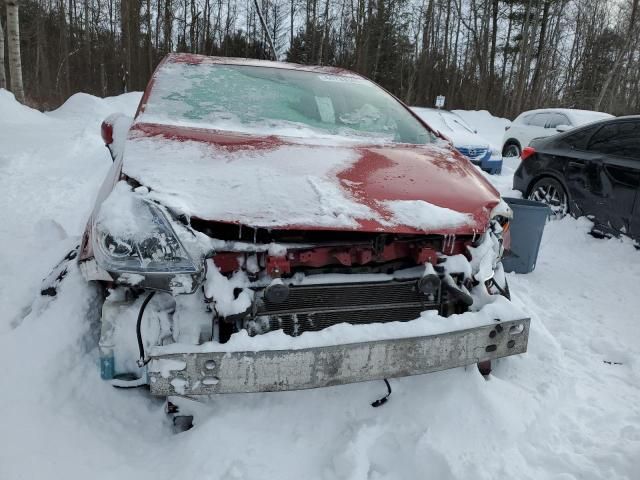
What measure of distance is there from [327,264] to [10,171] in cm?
592

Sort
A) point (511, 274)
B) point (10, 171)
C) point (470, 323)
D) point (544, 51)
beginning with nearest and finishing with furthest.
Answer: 1. point (470, 323)
2. point (511, 274)
3. point (10, 171)
4. point (544, 51)

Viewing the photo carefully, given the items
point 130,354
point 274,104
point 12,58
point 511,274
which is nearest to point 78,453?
point 130,354

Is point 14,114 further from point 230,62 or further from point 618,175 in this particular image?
point 618,175

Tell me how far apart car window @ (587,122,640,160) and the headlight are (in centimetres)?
470

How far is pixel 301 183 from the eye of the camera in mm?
2119

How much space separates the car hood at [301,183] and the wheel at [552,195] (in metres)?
3.31

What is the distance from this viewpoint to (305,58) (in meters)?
35.6

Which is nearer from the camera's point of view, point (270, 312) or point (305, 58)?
point (270, 312)

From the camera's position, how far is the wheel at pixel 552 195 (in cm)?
544

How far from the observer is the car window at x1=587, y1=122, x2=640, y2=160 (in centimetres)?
485

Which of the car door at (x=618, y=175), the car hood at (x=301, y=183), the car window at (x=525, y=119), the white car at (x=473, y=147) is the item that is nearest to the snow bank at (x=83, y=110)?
the white car at (x=473, y=147)

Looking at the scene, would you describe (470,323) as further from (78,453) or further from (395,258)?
(78,453)

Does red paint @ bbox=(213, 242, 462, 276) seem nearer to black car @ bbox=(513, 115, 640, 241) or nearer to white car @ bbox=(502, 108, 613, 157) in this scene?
black car @ bbox=(513, 115, 640, 241)

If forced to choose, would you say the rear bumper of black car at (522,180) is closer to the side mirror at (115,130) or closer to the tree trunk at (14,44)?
the side mirror at (115,130)
